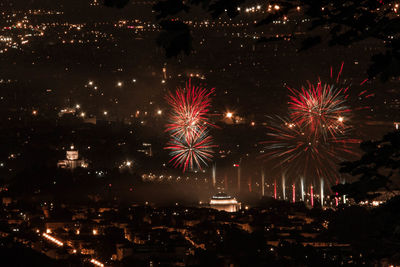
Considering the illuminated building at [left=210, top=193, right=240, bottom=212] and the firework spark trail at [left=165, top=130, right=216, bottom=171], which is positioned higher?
the firework spark trail at [left=165, top=130, right=216, bottom=171]

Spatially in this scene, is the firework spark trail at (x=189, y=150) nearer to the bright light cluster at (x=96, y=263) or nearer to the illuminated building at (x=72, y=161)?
the illuminated building at (x=72, y=161)

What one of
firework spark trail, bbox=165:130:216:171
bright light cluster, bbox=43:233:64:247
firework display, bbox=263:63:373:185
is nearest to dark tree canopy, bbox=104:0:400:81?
bright light cluster, bbox=43:233:64:247

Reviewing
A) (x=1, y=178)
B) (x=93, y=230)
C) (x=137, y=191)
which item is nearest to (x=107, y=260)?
(x=93, y=230)

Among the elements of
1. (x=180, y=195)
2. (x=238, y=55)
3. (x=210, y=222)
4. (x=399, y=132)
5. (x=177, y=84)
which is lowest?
(x=399, y=132)

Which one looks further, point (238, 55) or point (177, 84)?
point (238, 55)

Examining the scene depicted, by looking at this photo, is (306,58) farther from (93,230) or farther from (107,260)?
(107,260)

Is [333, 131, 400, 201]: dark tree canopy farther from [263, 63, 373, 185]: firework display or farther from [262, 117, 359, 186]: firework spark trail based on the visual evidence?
[262, 117, 359, 186]: firework spark trail

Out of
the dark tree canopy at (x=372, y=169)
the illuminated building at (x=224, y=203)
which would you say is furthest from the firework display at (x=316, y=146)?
the dark tree canopy at (x=372, y=169)
